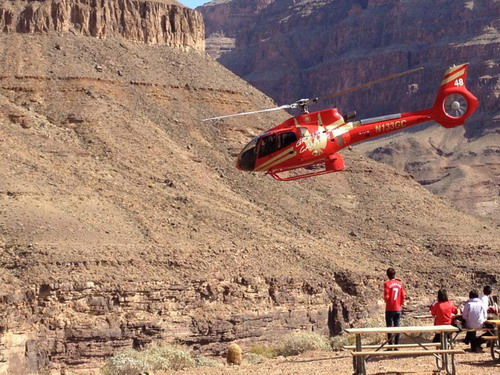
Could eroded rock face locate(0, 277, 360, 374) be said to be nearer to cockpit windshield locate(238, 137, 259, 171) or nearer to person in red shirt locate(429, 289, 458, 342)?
cockpit windshield locate(238, 137, 259, 171)

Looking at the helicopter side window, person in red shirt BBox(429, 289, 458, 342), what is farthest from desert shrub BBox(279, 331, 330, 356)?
person in red shirt BBox(429, 289, 458, 342)

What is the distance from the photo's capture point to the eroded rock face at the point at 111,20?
93.7m

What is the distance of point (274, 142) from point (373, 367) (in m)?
11.7

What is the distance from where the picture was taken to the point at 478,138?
16638cm

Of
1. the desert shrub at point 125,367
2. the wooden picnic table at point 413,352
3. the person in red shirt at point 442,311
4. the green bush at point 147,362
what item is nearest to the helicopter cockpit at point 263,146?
the green bush at point 147,362

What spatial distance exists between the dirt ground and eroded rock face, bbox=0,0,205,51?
62.7 m

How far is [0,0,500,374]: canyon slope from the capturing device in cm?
6131

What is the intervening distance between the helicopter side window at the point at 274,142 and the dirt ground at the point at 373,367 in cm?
839

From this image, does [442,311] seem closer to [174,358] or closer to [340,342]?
[174,358]

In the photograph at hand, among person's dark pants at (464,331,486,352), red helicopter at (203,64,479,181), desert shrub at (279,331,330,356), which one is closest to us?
person's dark pants at (464,331,486,352)

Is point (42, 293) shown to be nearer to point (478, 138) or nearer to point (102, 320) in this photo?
point (102, 320)

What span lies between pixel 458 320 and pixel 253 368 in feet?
16.0

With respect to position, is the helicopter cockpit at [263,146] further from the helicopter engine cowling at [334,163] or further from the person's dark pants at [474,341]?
the person's dark pants at [474,341]

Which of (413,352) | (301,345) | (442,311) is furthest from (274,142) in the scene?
(413,352)
